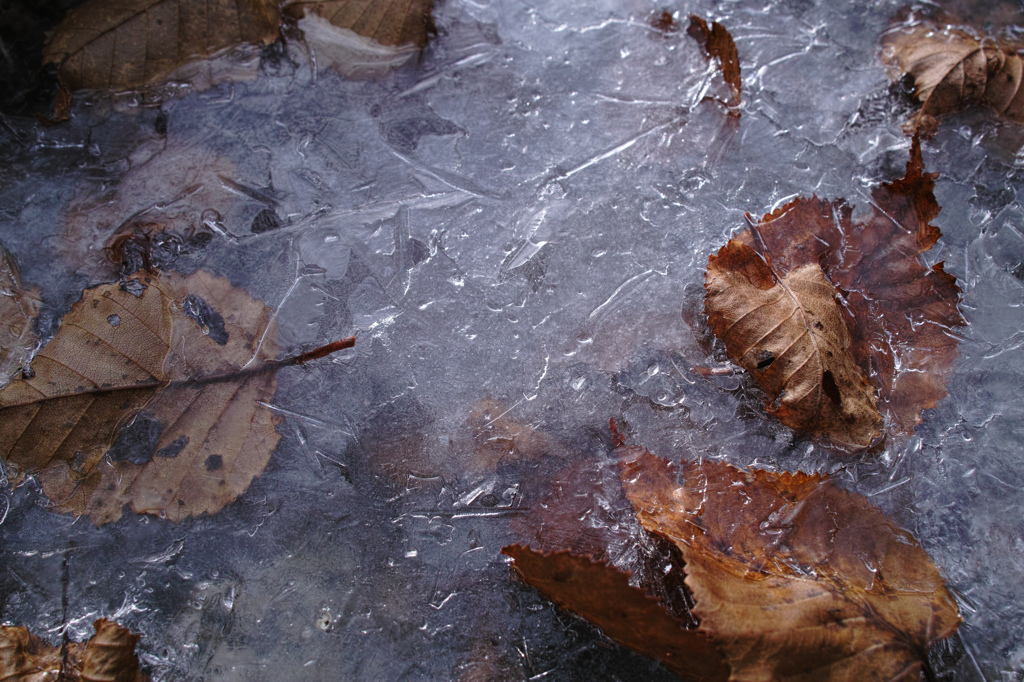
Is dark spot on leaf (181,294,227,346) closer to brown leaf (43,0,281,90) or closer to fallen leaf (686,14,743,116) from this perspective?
brown leaf (43,0,281,90)

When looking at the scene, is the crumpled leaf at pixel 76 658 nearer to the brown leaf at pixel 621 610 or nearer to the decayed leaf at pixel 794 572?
the brown leaf at pixel 621 610

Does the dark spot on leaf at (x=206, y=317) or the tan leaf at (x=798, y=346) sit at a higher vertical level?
the dark spot on leaf at (x=206, y=317)

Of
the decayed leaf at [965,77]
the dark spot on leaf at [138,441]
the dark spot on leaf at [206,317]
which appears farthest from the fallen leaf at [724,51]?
the dark spot on leaf at [138,441]

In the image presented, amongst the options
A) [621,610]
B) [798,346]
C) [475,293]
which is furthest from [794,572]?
[475,293]

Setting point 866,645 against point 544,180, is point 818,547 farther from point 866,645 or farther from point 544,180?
point 544,180

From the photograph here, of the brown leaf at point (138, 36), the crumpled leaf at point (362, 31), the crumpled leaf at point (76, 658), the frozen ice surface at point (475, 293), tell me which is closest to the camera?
the crumpled leaf at point (76, 658)

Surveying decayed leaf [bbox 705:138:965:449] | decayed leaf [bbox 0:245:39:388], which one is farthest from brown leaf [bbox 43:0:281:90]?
decayed leaf [bbox 705:138:965:449]

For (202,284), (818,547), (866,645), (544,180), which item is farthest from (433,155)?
(866,645)
